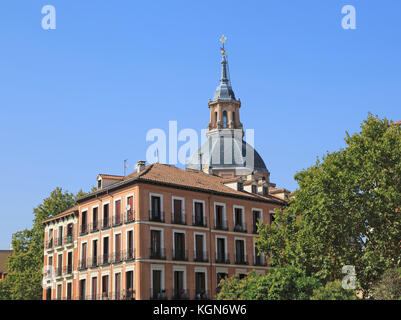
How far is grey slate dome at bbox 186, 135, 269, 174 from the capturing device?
95312mm

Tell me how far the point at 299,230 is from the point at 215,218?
47.2ft

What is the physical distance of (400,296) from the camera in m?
34.1

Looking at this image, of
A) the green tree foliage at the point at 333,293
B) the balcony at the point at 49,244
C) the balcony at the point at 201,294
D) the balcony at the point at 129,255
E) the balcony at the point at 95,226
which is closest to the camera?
the green tree foliage at the point at 333,293

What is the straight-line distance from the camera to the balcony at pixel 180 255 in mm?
51188

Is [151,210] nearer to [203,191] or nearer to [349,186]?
[203,191]

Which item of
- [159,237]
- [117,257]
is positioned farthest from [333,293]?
[117,257]

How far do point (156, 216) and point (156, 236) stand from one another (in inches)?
67.1

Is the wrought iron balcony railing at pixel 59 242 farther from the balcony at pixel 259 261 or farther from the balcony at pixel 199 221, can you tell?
the balcony at pixel 259 261

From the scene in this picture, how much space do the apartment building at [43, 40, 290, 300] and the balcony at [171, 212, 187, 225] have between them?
0.09 meters

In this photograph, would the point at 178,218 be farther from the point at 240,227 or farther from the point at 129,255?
the point at 240,227

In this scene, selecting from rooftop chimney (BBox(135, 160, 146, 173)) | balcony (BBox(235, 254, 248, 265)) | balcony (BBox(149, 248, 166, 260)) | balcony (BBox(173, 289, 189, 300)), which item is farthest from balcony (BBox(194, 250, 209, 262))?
rooftop chimney (BBox(135, 160, 146, 173))

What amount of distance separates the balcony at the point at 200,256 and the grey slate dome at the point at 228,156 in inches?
1635

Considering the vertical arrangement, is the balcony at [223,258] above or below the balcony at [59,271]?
above

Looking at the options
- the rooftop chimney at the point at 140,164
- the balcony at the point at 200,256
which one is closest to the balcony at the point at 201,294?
the balcony at the point at 200,256
